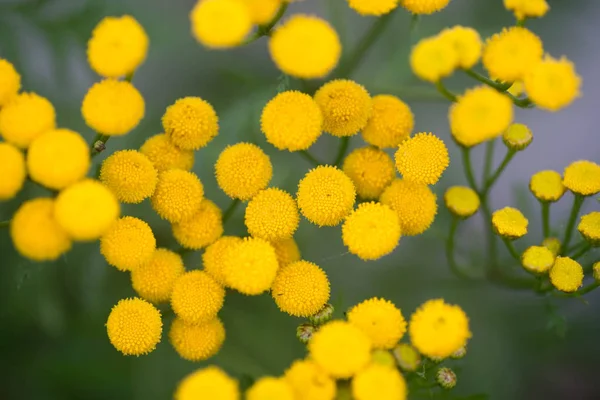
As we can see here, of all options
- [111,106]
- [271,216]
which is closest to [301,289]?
[271,216]

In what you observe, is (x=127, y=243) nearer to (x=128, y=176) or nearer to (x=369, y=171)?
(x=128, y=176)

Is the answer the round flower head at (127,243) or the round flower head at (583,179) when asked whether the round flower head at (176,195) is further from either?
the round flower head at (583,179)

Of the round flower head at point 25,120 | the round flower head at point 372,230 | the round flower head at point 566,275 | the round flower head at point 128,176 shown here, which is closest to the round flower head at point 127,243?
the round flower head at point 128,176

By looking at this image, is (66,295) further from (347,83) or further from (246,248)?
(347,83)

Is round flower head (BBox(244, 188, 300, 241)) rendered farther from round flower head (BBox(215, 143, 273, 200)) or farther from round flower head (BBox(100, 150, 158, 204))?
round flower head (BBox(100, 150, 158, 204))

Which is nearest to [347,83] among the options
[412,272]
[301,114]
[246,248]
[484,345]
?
[301,114]

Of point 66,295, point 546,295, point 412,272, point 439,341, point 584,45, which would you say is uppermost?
point 584,45
